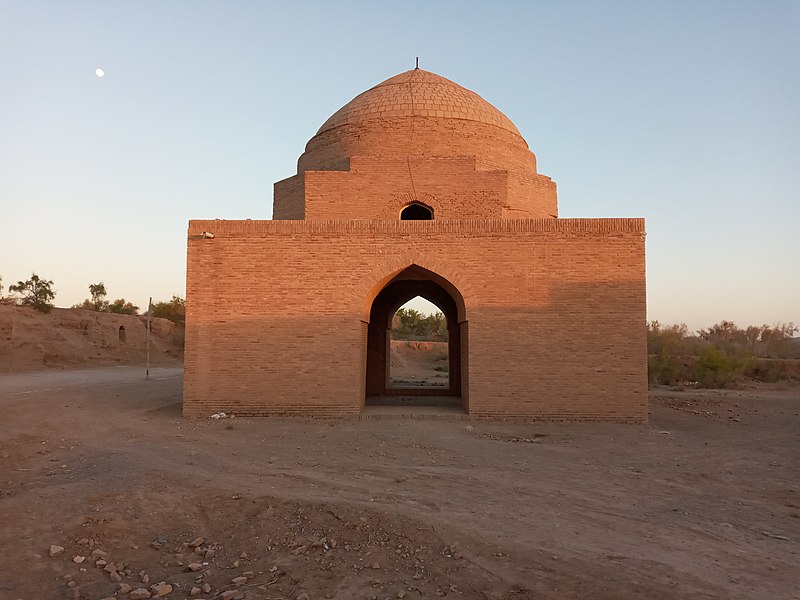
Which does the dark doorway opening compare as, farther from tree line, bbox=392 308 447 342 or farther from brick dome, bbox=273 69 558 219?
brick dome, bbox=273 69 558 219

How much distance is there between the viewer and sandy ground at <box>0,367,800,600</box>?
150 inches

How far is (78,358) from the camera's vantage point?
25266mm

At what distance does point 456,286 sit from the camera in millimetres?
10406

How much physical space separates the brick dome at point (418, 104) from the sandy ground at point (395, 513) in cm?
737

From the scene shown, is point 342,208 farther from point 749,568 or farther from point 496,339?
point 749,568

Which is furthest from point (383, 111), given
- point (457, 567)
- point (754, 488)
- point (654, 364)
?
point (654, 364)

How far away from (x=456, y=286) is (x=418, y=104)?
5072mm

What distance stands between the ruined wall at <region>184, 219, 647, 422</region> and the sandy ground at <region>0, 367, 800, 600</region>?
101cm

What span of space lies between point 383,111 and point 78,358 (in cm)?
1953

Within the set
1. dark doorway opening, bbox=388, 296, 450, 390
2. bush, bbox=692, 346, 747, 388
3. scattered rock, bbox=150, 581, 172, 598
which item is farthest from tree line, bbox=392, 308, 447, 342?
scattered rock, bbox=150, 581, 172, 598

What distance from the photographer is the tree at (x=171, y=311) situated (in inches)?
1532

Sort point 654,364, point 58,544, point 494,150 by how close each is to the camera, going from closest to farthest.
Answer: point 58,544
point 494,150
point 654,364

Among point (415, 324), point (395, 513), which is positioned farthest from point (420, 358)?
point (395, 513)

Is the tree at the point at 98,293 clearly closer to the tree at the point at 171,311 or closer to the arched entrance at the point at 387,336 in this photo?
the tree at the point at 171,311
